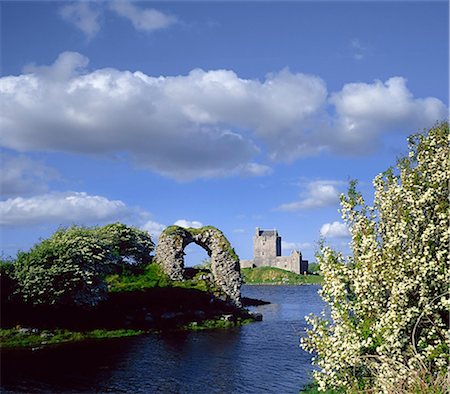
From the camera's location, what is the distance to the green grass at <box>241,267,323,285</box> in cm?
16912

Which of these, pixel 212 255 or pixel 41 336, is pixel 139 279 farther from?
pixel 41 336

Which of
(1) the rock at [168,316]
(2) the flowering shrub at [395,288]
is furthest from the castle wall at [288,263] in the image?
(2) the flowering shrub at [395,288]

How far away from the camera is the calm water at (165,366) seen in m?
25.3

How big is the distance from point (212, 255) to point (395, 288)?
142 feet

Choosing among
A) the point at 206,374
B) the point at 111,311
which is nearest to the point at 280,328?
the point at 111,311

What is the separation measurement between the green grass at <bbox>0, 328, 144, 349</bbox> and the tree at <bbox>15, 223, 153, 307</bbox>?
232 centimetres

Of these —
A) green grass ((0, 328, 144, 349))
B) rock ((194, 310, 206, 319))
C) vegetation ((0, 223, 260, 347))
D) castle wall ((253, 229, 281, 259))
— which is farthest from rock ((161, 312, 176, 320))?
castle wall ((253, 229, 281, 259))

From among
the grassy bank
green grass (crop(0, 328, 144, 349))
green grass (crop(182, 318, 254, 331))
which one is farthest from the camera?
green grass (crop(182, 318, 254, 331))

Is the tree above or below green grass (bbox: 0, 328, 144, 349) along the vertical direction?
above

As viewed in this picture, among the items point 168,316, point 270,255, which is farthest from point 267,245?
point 168,316

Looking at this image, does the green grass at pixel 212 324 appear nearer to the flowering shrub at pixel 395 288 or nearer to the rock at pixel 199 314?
the rock at pixel 199 314

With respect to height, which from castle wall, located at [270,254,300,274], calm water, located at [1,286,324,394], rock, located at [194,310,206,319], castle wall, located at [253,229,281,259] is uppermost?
castle wall, located at [253,229,281,259]

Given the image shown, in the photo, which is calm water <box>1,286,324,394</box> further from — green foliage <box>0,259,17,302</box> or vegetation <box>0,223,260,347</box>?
green foliage <box>0,259,17,302</box>

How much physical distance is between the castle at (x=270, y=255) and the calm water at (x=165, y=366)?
144 meters
